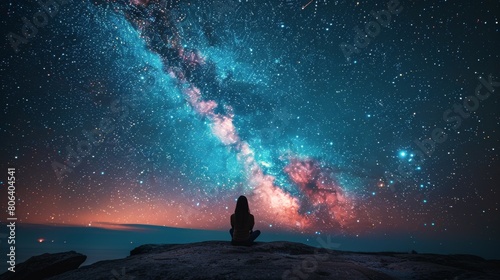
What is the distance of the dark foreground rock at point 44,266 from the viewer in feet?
26.4

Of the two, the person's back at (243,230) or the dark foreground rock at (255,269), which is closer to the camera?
the dark foreground rock at (255,269)

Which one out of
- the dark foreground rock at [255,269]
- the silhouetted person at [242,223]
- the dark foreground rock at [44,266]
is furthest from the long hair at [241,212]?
the dark foreground rock at [44,266]

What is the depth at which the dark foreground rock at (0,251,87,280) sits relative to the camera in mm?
8055

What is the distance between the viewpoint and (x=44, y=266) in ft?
27.0

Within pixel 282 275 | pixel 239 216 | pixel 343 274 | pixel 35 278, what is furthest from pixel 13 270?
pixel 343 274

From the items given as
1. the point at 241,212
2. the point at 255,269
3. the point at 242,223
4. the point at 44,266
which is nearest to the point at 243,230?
the point at 242,223

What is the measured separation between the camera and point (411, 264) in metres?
7.03

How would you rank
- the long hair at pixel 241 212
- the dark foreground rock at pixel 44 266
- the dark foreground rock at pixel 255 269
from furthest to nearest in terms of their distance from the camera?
the long hair at pixel 241 212 < the dark foreground rock at pixel 44 266 < the dark foreground rock at pixel 255 269

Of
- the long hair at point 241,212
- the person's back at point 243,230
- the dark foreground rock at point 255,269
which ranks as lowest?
the dark foreground rock at point 255,269

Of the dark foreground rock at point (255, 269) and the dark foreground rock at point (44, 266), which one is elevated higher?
the dark foreground rock at point (255, 269)

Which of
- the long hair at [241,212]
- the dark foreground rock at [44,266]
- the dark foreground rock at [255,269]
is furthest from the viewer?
the long hair at [241,212]

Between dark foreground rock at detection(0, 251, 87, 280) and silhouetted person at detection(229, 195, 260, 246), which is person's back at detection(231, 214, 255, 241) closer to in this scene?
silhouetted person at detection(229, 195, 260, 246)

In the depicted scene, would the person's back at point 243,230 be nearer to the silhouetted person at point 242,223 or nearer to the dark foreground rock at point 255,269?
the silhouetted person at point 242,223

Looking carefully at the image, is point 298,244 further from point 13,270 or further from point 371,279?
point 13,270
